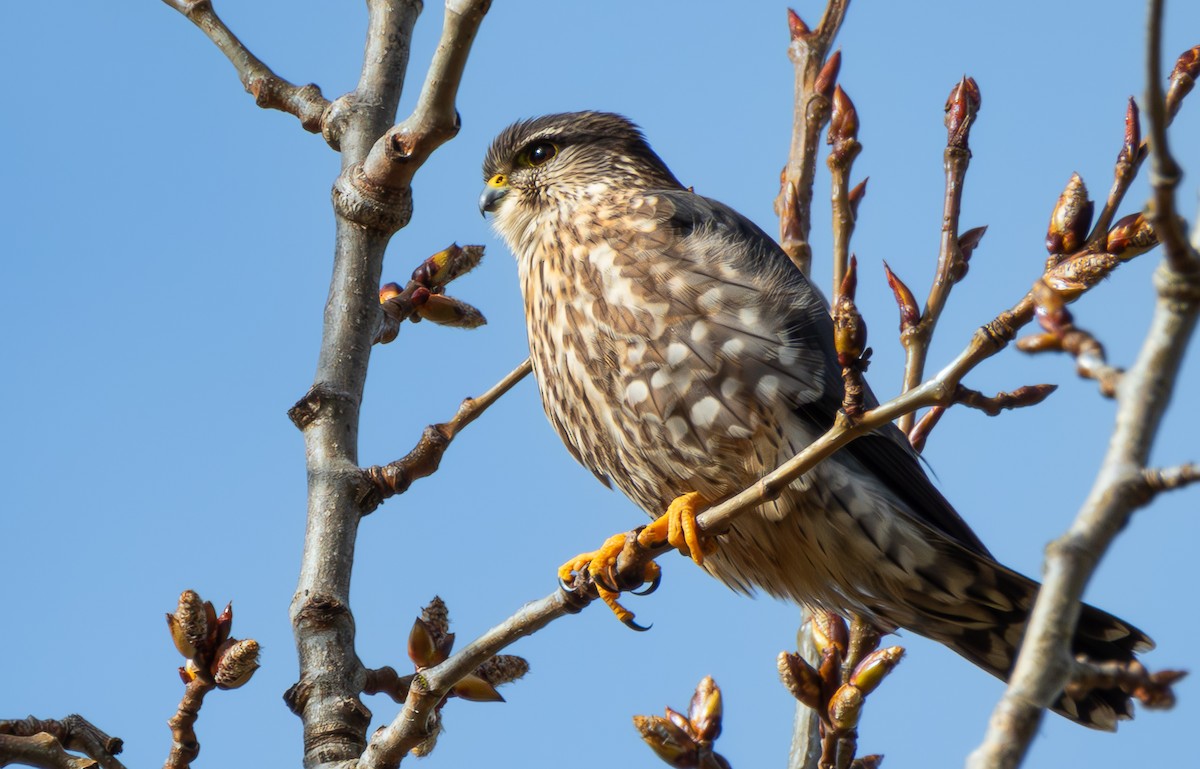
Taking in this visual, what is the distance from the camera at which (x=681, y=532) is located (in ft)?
10.8

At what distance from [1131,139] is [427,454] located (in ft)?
6.04

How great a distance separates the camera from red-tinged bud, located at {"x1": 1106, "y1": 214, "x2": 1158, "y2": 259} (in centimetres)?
240

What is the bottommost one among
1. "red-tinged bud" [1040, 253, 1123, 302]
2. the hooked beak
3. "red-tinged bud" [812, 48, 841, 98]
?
"red-tinged bud" [1040, 253, 1123, 302]

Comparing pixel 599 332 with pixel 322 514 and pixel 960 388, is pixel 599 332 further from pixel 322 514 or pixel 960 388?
pixel 960 388

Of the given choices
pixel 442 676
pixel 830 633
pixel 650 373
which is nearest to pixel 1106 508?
pixel 442 676

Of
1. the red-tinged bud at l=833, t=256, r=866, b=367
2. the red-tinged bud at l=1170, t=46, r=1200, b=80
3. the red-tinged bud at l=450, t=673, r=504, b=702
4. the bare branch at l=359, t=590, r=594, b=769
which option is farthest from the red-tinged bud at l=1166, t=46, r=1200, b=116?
the red-tinged bud at l=450, t=673, r=504, b=702

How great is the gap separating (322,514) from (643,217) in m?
1.34

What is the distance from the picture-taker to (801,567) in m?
3.66

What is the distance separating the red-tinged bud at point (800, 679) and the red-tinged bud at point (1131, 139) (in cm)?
132

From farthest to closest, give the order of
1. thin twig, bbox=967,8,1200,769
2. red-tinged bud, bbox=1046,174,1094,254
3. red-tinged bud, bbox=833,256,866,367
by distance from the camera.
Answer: red-tinged bud, bbox=1046,174,1094,254
red-tinged bud, bbox=833,256,866,367
thin twig, bbox=967,8,1200,769

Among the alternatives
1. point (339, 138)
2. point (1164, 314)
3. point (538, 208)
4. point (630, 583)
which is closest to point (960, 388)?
point (1164, 314)

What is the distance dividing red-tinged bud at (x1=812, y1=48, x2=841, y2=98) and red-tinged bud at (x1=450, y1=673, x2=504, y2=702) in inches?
78.1

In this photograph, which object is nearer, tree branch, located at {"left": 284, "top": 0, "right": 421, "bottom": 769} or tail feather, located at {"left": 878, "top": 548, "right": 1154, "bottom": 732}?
tree branch, located at {"left": 284, "top": 0, "right": 421, "bottom": 769}

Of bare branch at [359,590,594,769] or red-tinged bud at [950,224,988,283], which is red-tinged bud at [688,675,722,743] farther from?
red-tinged bud at [950,224,988,283]
